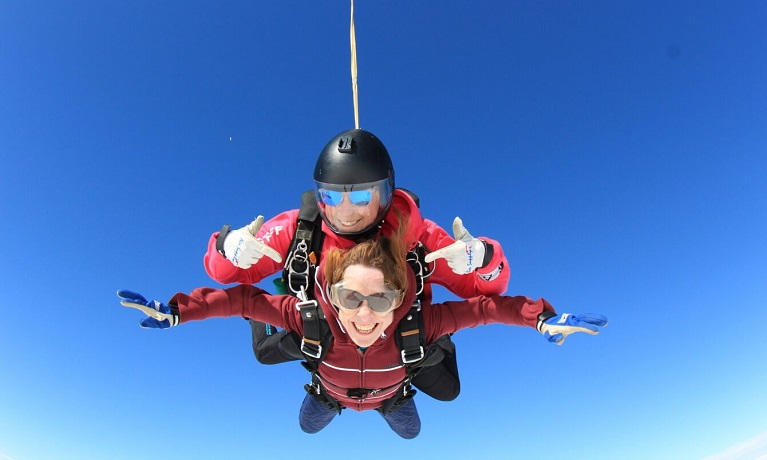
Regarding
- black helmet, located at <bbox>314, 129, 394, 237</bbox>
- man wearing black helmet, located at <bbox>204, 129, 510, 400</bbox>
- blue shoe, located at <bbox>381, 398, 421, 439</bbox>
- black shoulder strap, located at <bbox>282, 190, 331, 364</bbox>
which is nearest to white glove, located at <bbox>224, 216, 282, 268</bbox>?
man wearing black helmet, located at <bbox>204, 129, 510, 400</bbox>

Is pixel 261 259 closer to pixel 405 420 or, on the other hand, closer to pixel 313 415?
pixel 313 415

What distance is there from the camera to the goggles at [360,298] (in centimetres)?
222

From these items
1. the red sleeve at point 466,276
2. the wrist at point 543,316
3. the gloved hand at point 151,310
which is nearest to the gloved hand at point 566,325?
the wrist at point 543,316

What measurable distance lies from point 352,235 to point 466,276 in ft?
2.41

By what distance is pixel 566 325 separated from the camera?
2.21 metres

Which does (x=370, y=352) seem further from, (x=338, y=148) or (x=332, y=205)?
(x=338, y=148)

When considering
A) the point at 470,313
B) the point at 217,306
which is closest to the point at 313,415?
the point at 217,306

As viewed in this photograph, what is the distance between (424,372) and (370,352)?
721 millimetres

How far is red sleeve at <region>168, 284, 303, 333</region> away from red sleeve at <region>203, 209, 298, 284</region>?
236 mm

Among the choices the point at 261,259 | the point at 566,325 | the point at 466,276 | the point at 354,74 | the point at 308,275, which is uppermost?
the point at 354,74

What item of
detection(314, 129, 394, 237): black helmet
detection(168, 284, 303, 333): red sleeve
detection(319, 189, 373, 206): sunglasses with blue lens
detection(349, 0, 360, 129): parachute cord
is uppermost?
detection(349, 0, 360, 129): parachute cord

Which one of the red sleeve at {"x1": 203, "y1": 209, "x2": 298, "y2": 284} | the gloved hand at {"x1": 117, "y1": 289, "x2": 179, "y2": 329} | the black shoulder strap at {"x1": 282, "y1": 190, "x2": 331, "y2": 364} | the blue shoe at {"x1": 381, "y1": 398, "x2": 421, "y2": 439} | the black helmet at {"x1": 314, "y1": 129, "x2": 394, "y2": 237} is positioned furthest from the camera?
the blue shoe at {"x1": 381, "y1": 398, "x2": 421, "y2": 439}

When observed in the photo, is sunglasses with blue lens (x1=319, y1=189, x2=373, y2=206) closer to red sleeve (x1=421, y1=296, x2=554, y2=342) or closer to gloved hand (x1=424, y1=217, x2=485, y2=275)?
gloved hand (x1=424, y1=217, x2=485, y2=275)

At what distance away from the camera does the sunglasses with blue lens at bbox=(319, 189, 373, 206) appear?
98.6 inches
